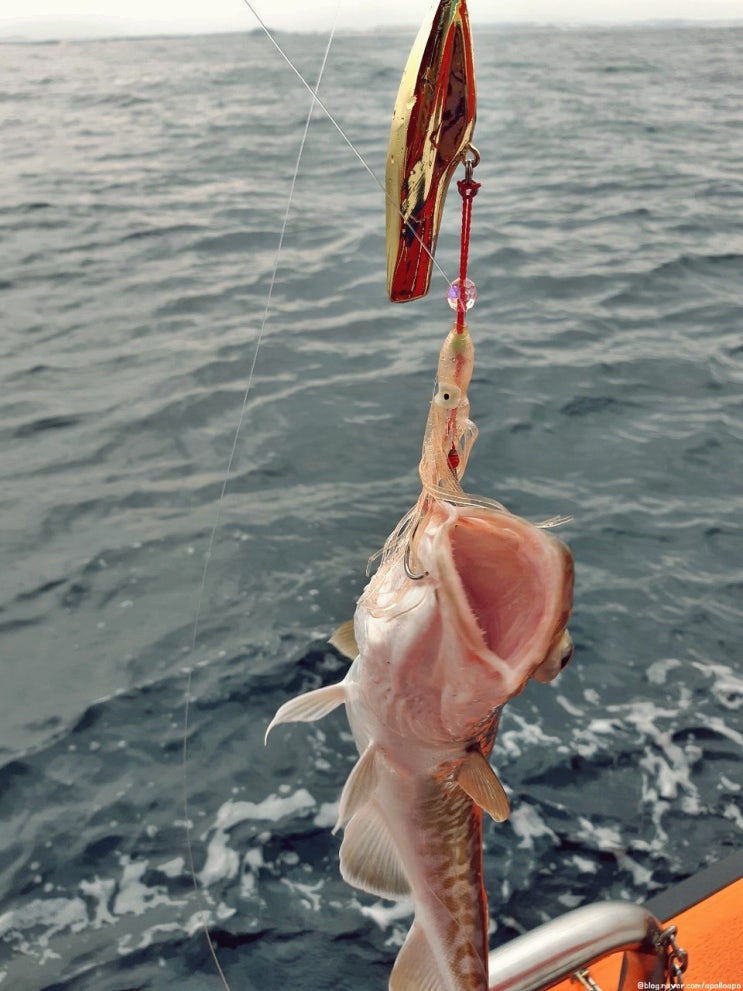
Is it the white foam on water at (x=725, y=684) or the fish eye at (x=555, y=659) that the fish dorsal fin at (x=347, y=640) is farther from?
the white foam on water at (x=725, y=684)

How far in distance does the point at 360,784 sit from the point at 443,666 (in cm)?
30

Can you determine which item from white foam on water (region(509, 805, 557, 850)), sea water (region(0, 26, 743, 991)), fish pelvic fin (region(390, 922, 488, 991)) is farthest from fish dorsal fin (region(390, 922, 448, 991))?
white foam on water (region(509, 805, 557, 850))

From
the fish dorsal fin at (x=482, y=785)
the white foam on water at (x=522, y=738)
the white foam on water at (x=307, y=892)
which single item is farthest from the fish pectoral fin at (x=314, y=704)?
the white foam on water at (x=522, y=738)

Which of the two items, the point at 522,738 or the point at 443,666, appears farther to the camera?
the point at 522,738

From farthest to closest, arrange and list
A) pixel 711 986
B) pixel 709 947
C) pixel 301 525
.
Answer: pixel 301 525, pixel 709 947, pixel 711 986

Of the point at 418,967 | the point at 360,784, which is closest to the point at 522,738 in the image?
the point at 418,967

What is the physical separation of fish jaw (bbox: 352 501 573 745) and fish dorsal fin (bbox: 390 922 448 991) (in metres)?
0.50

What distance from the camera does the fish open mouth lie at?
1.14m

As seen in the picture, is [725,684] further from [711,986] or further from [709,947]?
[711,986]

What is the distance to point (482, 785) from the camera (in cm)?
140

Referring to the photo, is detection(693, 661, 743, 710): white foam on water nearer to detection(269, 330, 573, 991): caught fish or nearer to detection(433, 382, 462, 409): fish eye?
detection(269, 330, 573, 991): caught fish

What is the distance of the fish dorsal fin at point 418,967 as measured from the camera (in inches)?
63.7

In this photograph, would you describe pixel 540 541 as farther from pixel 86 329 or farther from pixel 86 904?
pixel 86 329

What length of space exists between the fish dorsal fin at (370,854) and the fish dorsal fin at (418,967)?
0.13 metres
